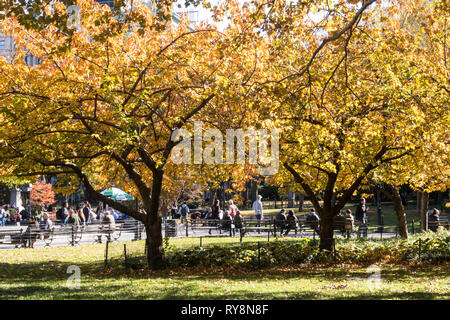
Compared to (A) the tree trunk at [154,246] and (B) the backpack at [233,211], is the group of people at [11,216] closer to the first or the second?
(B) the backpack at [233,211]

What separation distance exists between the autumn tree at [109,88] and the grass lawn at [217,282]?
6.68 feet

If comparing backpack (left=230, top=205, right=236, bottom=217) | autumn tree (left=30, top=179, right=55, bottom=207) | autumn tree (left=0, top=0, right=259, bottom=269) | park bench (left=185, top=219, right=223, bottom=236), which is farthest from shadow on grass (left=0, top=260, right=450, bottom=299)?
autumn tree (left=30, top=179, right=55, bottom=207)

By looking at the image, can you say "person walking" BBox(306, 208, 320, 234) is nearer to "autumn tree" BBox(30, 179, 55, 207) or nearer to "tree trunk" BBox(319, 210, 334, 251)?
"tree trunk" BBox(319, 210, 334, 251)

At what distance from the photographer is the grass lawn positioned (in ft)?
32.8

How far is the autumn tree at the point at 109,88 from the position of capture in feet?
38.9

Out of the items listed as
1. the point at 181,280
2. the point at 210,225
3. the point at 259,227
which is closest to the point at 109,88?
the point at 181,280

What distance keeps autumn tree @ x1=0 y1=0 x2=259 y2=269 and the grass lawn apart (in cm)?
204

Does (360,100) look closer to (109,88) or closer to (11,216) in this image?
(109,88)

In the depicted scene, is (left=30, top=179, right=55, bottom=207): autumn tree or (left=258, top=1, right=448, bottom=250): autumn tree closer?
(left=258, top=1, right=448, bottom=250): autumn tree

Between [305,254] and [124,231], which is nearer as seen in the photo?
[305,254]

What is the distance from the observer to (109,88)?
11000mm

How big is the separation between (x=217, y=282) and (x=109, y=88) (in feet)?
17.3

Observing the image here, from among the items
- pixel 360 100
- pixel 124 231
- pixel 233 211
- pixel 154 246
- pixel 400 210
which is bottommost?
pixel 124 231

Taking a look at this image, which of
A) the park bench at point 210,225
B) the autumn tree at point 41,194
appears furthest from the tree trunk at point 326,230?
the autumn tree at point 41,194
